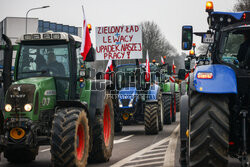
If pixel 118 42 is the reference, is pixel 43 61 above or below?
below

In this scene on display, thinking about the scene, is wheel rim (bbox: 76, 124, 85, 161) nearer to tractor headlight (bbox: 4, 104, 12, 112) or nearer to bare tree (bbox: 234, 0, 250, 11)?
tractor headlight (bbox: 4, 104, 12, 112)

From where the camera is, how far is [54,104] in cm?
912

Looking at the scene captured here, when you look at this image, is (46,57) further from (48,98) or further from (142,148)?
(142,148)

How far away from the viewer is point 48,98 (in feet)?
29.2

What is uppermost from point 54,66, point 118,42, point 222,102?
point 118,42

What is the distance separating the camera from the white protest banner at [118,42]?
18.7 metres

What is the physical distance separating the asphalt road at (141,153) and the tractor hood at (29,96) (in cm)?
159

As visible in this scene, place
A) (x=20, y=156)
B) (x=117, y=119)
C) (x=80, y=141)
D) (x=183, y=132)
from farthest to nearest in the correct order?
(x=117, y=119) < (x=20, y=156) < (x=80, y=141) < (x=183, y=132)


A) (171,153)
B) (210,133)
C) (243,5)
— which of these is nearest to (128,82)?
(171,153)

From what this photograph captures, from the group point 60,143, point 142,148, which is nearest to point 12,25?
point 142,148

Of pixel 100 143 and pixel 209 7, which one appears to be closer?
pixel 209 7

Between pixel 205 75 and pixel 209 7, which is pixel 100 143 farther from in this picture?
pixel 205 75

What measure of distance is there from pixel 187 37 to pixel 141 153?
15.1 ft

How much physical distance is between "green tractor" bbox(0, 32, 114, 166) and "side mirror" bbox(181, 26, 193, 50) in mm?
2077
